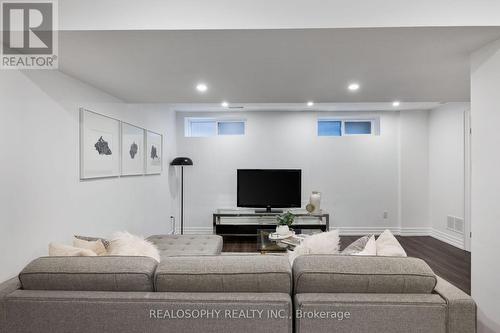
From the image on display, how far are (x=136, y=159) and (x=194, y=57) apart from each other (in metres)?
2.23

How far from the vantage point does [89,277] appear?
156cm

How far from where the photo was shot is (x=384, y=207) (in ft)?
19.2

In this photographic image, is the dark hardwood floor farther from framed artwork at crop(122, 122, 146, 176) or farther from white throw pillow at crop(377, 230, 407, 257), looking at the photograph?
white throw pillow at crop(377, 230, 407, 257)

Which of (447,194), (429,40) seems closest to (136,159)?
(429,40)

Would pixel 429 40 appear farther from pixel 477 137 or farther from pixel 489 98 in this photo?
pixel 477 137

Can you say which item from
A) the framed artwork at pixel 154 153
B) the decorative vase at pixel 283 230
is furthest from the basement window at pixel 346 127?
the framed artwork at pixel 154 153

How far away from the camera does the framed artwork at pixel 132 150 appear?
3.62 metres

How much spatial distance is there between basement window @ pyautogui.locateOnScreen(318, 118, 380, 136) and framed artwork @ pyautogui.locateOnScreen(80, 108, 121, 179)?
3.99 metres

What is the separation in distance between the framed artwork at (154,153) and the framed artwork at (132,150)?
0.62 ft

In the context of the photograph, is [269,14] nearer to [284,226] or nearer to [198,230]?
[284,226]

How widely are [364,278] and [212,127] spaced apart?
498cm

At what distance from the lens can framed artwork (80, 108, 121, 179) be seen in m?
2.78

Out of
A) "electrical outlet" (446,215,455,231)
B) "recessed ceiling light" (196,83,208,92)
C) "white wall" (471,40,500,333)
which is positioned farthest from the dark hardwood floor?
"recessed ceiling light" (196,83,208,92)

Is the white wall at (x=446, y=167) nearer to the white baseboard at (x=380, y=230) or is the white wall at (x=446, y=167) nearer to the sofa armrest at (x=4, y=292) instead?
the white baseboard at (x=380, y=230)
